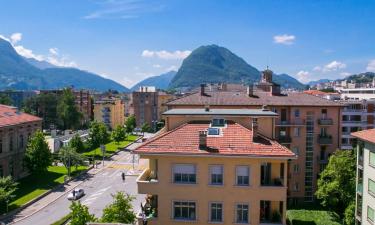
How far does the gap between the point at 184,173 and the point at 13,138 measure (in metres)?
45.0

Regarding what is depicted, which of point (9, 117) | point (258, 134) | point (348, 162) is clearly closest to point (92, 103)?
point (9, 117)

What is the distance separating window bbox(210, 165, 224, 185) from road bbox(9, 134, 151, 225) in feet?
84.5

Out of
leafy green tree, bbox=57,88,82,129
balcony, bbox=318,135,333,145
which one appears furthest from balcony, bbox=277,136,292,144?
leafy green tree, bbox=57,88,82,129

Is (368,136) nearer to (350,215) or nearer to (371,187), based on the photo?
(371,187)

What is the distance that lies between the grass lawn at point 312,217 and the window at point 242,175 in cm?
2568

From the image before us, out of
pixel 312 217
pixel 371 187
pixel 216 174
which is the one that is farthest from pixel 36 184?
pixel 371 187

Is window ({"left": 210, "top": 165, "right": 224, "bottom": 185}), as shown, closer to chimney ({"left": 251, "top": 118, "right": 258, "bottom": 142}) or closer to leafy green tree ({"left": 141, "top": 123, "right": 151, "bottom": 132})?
chimney ({"left": 251, "top": 118, "right": 258, "bottom": 142})

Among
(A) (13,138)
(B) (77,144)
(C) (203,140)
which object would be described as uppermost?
(C) (203,140)

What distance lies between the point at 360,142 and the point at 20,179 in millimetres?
50213

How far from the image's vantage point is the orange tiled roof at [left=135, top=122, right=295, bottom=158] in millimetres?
24328

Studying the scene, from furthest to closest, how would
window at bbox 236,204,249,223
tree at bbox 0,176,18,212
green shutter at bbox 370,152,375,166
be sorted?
tree at bbox 0,176,18,212, green shutter at bbox 370,152,375,166, window at bbox 236,204,249,223

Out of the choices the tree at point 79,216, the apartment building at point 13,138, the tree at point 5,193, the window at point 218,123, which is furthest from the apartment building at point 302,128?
the apartment building at point 13,138

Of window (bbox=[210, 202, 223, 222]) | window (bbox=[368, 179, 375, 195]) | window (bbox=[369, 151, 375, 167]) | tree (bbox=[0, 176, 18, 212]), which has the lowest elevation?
tree (bbox=[0, 176, 18, 212])

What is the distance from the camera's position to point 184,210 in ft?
82.1
